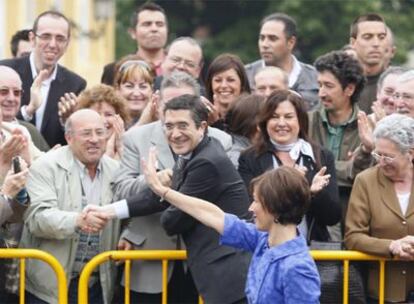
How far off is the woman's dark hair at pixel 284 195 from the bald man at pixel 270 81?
293 cm

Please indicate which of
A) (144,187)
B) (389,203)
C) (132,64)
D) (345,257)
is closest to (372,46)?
(132,64)

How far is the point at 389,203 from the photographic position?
10102 mm

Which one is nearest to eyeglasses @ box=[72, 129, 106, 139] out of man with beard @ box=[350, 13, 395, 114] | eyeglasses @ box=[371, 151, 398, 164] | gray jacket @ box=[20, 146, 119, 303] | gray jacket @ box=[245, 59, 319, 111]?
gray jacket @ box=[20, 146, 119, 303]

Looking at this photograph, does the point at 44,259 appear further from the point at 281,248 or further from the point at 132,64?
the point at 132,64

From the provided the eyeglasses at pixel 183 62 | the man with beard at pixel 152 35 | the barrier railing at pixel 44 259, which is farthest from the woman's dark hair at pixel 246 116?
the man with beard at pixel 152 35

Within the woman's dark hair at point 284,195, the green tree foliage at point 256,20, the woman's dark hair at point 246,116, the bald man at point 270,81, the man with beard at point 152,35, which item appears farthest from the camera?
the green tree foliage at point 256,20

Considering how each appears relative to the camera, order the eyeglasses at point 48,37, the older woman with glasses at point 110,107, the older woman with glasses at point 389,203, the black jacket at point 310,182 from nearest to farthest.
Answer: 1. the older woman with glasses at point 389,203
2. the black jacket at point 310,182
3. the older woman with glasses at point 110,107
4. the eyeglasses at point 48,37

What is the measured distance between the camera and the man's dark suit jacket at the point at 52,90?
1210cm

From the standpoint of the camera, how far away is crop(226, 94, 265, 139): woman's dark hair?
35.7 feet

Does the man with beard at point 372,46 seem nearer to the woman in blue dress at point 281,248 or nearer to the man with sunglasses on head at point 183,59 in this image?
the man with sunglasses on head at point 183,59

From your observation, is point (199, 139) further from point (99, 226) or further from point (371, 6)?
point (371, 6)

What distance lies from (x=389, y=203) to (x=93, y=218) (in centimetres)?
197

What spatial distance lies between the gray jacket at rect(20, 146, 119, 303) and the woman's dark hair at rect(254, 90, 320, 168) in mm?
1117

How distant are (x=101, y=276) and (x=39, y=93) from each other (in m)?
2.30
